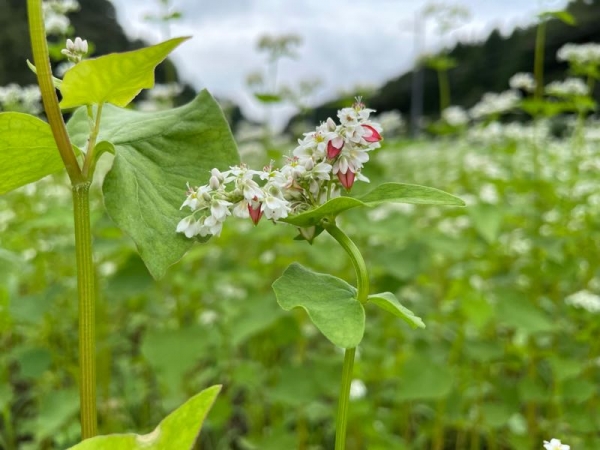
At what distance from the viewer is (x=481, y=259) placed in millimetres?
1618

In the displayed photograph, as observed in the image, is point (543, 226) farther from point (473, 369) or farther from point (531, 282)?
point (473, 369)

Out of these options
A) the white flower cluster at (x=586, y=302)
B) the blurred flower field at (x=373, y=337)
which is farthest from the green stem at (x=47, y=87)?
the white flower cluster at (x=586, y=302)

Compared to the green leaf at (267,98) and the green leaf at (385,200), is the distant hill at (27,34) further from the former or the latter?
the green leaf at (385,200)

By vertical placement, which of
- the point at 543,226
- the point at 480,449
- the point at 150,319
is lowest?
the point at 480,449

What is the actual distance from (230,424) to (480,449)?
699 millimetres


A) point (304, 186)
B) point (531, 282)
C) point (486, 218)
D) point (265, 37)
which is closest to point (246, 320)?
point (486, 218)

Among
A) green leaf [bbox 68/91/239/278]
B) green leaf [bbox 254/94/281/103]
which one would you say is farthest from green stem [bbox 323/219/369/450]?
green leaf [bbox 254/94/281/103]

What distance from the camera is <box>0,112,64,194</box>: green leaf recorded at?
16.4 inches

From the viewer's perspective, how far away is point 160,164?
489 millimetres

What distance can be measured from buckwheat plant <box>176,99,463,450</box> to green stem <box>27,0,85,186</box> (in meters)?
0.08

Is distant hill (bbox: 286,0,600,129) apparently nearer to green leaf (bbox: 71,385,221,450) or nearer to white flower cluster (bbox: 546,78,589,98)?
white flower cluster (bbox: 546,78,589,98)

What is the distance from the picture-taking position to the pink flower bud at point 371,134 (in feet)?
1.40

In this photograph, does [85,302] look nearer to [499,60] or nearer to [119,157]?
[119,157]

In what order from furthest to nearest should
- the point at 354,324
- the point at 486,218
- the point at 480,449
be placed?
the point at 480,449
the point at 486,218
the point at 354,324
